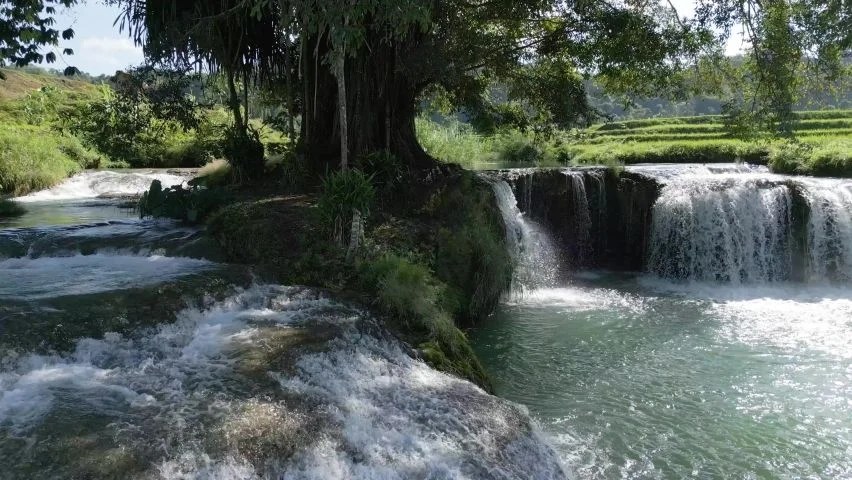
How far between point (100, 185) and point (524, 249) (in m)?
14.4

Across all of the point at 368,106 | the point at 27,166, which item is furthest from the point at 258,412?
the point at 27,166

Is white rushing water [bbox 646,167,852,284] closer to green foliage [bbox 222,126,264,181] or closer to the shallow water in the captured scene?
the shallow water

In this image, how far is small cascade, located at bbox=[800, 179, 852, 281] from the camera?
12.9m

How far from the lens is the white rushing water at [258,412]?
3.85 meters

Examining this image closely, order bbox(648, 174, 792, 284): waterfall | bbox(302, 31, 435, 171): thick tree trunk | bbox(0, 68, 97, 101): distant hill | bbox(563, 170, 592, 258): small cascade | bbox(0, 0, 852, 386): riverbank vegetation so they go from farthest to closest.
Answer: bbox(0, 68, 97, 101): distant hill
bbox(563, 170, 592, 258): small cascade
bbox(648, 174, 792, 284): waterfall
bbox(302, 31, 435, 171): thick tree trunk
bbox(0, 0, 852, 386): riverbank vegetation

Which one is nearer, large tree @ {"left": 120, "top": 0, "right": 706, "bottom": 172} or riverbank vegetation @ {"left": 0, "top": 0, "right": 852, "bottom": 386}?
riverbank vegetation @ {"left": 0, "top": 0, "right": 852, "bottom": 386}

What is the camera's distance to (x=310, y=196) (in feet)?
35.5

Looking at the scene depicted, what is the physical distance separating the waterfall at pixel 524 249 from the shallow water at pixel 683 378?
363 millimetres

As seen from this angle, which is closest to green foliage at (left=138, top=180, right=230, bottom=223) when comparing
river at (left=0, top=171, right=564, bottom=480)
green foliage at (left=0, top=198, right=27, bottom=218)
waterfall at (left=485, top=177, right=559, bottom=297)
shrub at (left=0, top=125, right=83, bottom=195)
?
river at (left=0, top=171, right=564, bottom=480)

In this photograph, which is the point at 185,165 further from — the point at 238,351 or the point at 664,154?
the point at 238,351

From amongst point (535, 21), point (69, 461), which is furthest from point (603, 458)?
point (535, 21)

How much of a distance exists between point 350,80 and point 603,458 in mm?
8035

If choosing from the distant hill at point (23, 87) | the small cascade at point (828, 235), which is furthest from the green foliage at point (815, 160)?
the distant hill at point (23, 87)

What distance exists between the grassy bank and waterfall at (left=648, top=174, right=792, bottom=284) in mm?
2402
